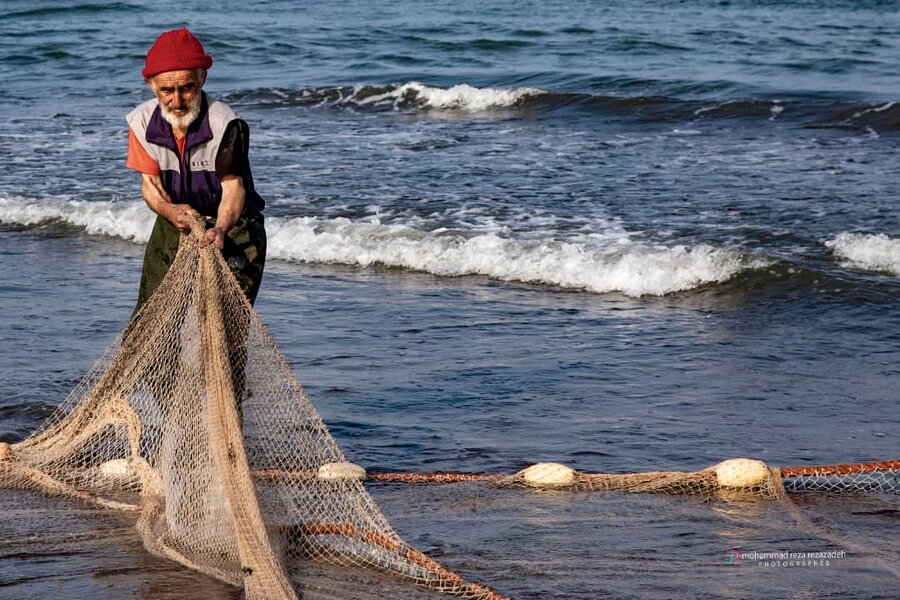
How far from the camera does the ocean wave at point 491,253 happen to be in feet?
29.8

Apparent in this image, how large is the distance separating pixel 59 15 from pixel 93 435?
24.6 metres

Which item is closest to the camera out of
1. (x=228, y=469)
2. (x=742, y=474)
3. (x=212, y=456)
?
(x=228, y=469)

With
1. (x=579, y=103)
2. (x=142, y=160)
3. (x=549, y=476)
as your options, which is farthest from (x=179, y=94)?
(x=579, y=103)

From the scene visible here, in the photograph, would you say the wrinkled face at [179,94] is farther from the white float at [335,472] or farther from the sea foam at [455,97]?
the sea foam at [455,97]

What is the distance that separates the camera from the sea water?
4566mm

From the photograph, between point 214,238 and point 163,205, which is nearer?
point 214,238

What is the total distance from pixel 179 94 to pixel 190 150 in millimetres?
227

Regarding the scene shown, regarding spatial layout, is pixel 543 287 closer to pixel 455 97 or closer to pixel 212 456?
pixel 212 456

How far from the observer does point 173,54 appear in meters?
4.22

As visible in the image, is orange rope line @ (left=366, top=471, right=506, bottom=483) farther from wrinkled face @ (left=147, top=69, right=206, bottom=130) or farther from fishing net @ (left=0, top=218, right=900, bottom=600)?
wrinkled face @ (left=147, top=69, right=206, bottom=130)

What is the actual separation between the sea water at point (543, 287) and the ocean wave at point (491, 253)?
3 centimetres

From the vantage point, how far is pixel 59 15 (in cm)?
2766

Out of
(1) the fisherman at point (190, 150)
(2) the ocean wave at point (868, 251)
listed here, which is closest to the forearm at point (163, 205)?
(1) the fisherman at point (190, 150)

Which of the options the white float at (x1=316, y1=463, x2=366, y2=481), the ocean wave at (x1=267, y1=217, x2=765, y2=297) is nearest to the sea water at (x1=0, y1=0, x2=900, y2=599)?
the ocean wave at (x1=267, y1=217, x2=765, y2=297)
